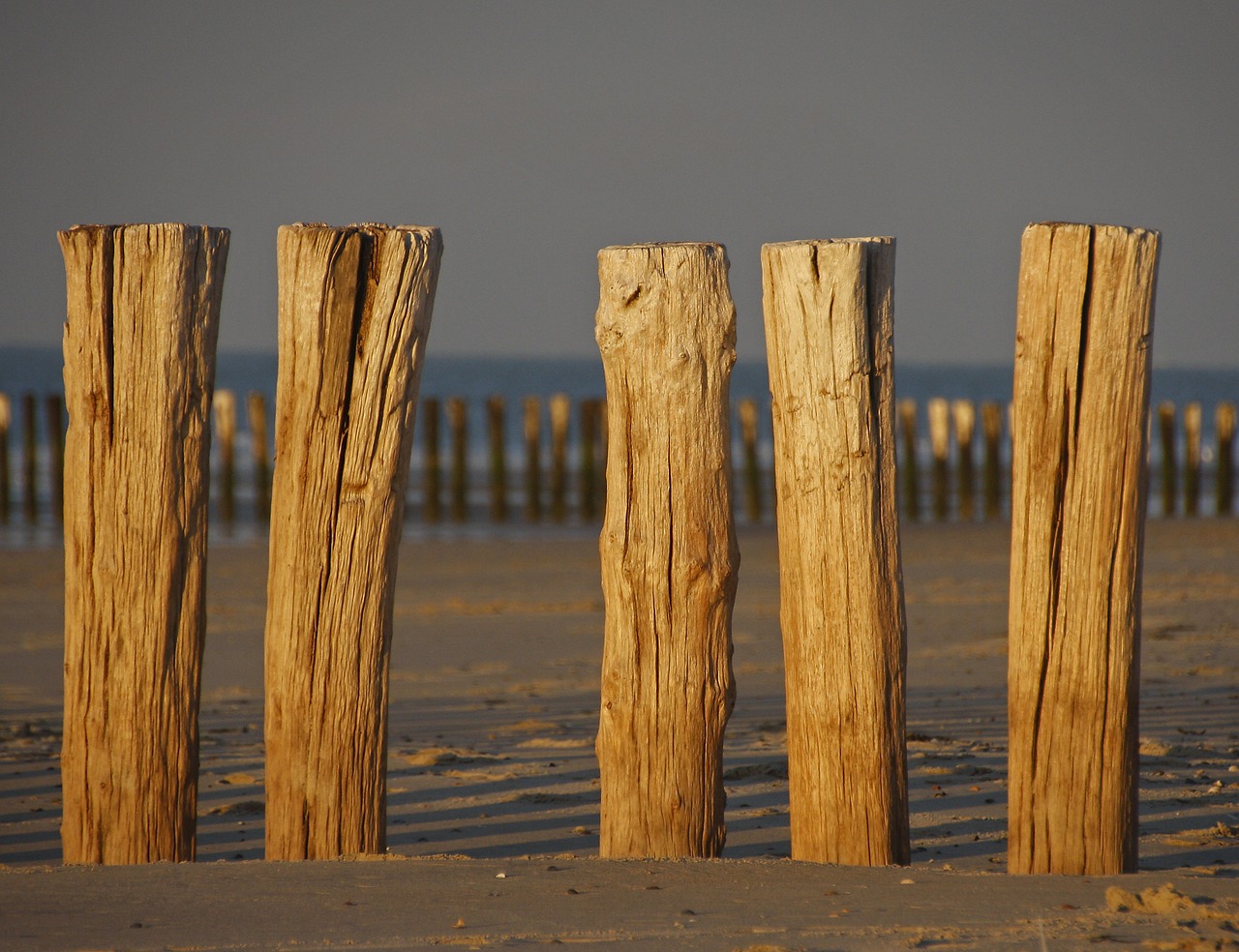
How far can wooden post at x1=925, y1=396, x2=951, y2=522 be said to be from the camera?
1831 centimetres

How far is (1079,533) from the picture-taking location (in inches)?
128

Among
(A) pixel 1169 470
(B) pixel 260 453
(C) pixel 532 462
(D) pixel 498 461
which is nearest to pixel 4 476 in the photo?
(B) pixel 260 453

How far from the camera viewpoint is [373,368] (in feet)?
11.3

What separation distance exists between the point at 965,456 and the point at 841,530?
15.6 metres

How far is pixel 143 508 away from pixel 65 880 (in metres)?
0.95

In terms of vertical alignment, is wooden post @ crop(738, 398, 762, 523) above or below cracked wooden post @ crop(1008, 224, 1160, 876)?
below

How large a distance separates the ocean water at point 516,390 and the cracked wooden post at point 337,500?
1244 centimetres

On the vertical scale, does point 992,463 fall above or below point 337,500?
below

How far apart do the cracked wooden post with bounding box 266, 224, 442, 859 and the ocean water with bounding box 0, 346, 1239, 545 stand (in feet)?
40.8

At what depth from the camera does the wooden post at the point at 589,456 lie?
17281 millimetres

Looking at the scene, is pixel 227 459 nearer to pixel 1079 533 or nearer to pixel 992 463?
pixel 992 463

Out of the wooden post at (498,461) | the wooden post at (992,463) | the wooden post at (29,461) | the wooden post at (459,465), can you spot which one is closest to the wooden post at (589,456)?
the wooden post at (498,461)

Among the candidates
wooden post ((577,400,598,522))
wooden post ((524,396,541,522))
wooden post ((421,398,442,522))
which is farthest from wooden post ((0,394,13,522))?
wooden post ((577,400,598,522))

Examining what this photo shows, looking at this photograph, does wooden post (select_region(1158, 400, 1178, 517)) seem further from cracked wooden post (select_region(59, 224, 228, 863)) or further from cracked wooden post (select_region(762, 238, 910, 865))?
cracked wooden post (select_region(59, 224, 228, 863))
